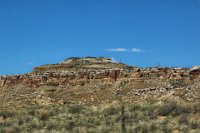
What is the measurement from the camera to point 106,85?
39688 millimetres

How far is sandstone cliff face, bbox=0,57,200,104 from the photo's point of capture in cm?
3249

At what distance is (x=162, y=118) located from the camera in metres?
19.7

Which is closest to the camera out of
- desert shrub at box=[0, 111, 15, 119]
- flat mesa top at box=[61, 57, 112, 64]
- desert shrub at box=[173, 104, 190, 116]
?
desert shrub at box=[173, 104, 190, 116]

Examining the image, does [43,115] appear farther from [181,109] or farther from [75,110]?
[181,109]

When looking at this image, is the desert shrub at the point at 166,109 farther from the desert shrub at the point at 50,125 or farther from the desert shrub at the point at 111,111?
the desert shrub at the point at 50,125

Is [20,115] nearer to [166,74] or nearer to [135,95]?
[135,95]

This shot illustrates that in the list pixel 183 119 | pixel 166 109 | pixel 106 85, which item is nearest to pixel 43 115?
pixel 166 109

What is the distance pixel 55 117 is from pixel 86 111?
1944 mm

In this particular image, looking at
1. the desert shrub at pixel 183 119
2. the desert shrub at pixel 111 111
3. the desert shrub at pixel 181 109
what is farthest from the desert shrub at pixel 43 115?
the desert shrub at pixel 183 119

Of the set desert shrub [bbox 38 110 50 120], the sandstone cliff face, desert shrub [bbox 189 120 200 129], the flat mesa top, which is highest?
the flat mesa top

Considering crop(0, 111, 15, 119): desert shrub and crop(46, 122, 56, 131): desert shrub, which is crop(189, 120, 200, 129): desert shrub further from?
crop(0, 111, 15, 119): desert shrub

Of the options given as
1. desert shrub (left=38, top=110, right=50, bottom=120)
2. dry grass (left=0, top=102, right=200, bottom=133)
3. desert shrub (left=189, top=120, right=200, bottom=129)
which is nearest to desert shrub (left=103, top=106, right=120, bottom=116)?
dry grass (left=0, top=102, right=200, bottom=133)

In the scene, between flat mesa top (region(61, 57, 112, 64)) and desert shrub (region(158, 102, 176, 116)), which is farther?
flat mesa top (region(61, 57, 112, 64))

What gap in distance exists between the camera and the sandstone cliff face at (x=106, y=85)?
32488 mm
